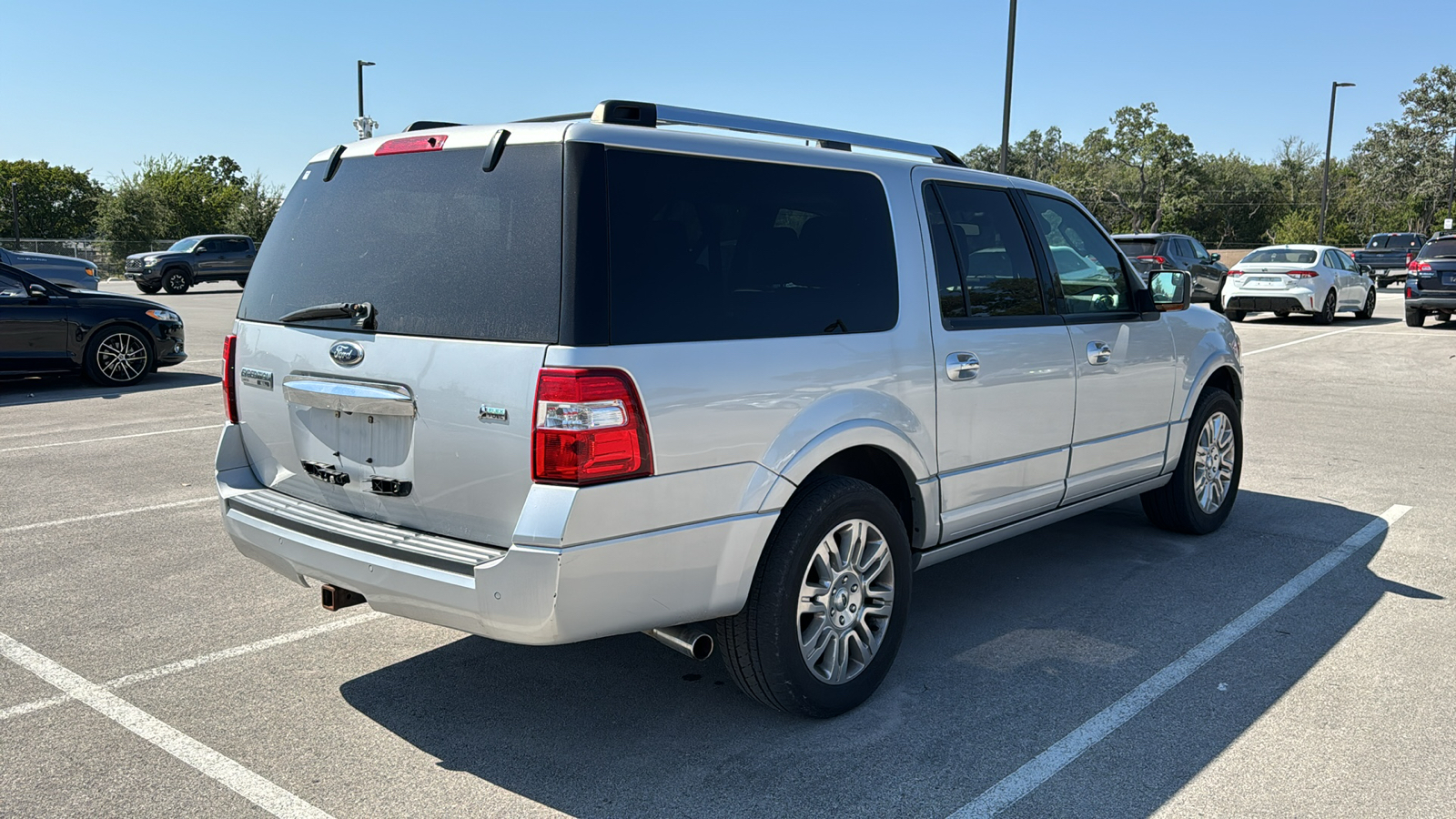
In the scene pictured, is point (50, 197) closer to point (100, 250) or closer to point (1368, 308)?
point (100, 250)

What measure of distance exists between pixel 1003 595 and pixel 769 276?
7.81 ft

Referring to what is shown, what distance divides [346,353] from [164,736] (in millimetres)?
1408

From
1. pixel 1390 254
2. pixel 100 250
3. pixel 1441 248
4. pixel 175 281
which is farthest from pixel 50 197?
pixel 1441 248

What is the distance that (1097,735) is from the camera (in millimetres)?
3738

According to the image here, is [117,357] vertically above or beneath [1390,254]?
beneath

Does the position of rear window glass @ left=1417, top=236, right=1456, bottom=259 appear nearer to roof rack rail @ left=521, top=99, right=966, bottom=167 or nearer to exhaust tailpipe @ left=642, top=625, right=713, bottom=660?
roof rack rail @ left=521, top=99, right=966, bottom=167

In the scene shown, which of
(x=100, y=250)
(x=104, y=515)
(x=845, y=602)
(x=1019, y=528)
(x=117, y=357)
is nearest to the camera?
(x=845, y=602)

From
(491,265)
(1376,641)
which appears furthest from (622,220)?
(1376,641)

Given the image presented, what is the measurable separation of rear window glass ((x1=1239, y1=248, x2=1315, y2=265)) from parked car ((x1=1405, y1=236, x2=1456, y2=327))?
1821 millimetres

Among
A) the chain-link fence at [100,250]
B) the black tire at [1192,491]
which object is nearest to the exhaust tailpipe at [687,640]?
the black tire at [1192,491]

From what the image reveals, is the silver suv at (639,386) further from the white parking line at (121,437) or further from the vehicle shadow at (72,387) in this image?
the vehicle shadow at (72,387)

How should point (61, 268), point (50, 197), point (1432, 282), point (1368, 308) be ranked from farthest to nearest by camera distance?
point (50, 197)
point (1368, 308)
point (61, 268)
point (1432, 282)

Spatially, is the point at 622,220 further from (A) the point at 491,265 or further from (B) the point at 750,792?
(B) the point at 750,792

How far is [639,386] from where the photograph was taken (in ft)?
10.4
